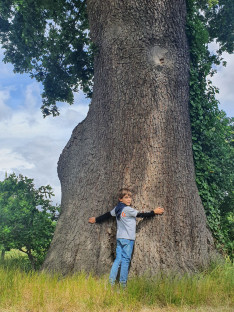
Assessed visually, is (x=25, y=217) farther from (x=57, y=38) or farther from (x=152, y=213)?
(x=57, y=38)

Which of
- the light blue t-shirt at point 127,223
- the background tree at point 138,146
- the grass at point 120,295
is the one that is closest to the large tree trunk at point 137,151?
the background tree at point 138,146

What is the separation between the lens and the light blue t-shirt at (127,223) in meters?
6.11

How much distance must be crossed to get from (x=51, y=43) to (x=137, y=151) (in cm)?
498

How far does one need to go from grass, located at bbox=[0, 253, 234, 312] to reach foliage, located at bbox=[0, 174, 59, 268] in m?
2.25

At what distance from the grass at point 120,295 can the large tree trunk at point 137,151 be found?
0.66m

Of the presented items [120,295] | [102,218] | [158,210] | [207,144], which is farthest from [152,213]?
[207,144]

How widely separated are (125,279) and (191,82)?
5002 mm

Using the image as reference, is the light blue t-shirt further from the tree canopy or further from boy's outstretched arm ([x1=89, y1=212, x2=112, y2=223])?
the tree canopy

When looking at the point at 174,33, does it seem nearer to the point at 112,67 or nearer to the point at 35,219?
the point at 112,67

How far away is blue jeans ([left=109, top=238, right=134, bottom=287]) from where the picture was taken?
19.4 ft

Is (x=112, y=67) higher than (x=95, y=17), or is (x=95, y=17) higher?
(x=95, y=17)

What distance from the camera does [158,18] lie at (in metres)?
7.66

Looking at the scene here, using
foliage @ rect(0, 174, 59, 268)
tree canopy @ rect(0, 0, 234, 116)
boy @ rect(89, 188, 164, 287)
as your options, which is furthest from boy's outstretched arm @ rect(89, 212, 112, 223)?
tree canopy @ rect(0, 0, 234, 116)

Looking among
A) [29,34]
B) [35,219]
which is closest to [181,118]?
[35,219]
